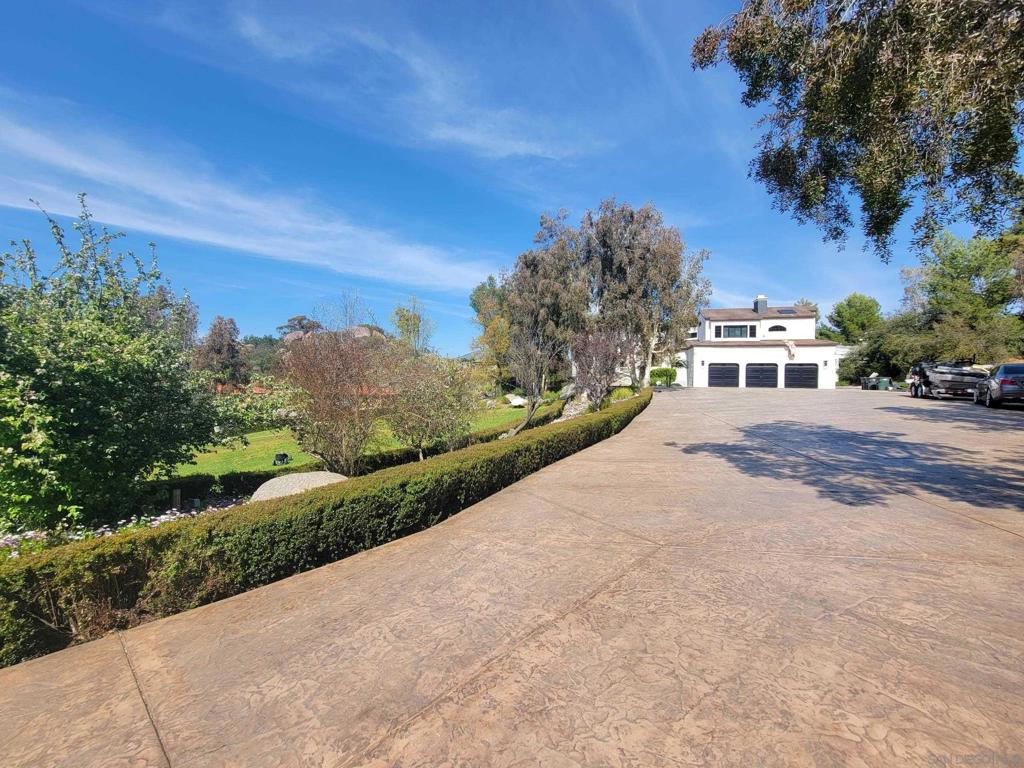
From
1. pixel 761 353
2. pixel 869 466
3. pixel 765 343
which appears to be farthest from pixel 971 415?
pixel 765 343

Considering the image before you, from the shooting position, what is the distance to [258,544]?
4.14 metres

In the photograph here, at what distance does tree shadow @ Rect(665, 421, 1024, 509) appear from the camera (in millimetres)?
5938

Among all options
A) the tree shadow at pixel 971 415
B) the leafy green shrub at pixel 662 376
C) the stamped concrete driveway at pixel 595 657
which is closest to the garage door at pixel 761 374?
the leafy green shrub at pixel 662 376

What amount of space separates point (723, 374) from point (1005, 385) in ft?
77.5

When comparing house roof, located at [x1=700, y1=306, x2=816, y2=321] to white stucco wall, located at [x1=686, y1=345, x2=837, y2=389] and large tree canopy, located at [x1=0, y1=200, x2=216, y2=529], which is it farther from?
large tree canopy, located at [x1=0, y1=200, x2=216, y2=529]

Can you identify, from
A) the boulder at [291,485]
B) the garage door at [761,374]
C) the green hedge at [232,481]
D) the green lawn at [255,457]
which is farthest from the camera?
the garage door at [761,374]

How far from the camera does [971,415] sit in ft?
44.9

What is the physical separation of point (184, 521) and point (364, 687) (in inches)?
101

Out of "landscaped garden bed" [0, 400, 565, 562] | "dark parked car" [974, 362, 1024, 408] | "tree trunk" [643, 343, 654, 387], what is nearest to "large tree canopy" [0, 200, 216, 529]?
"landscaped garden bed" [0, 400, 565, 562]

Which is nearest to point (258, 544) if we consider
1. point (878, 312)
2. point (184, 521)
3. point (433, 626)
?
point (184, 521)

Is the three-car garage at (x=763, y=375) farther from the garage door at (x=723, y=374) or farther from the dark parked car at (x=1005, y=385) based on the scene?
the dark parked car at (x=1005, y=385)

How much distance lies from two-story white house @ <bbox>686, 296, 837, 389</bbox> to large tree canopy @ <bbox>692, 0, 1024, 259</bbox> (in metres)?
30.3

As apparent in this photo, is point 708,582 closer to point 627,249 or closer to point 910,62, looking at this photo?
point 910,62

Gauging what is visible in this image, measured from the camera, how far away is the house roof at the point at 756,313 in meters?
40.2
